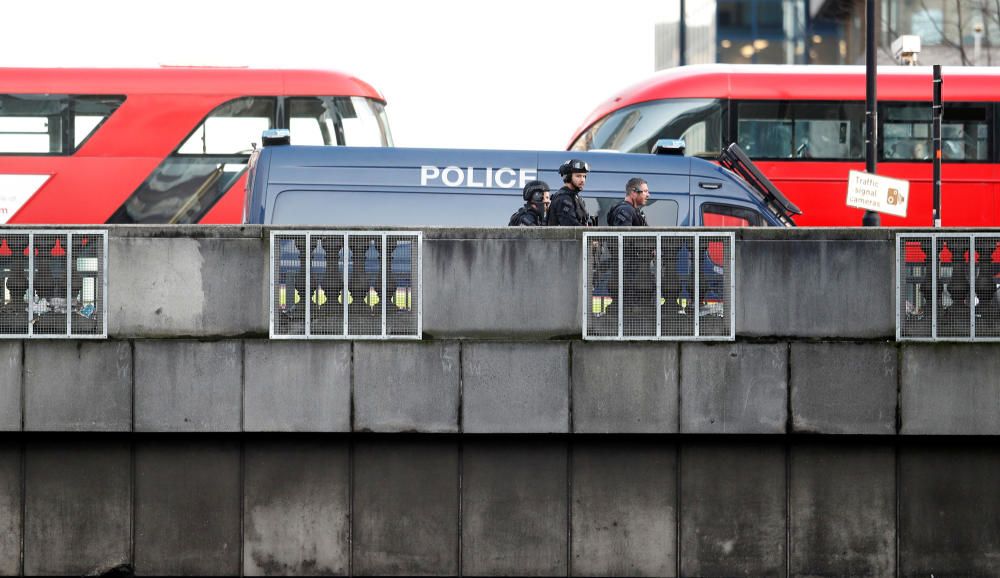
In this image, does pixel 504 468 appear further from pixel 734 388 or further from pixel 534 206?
pixel 534 206

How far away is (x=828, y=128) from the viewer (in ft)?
63.4

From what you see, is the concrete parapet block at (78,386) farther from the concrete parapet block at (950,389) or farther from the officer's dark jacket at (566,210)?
the concrete parapet block at (950,389)

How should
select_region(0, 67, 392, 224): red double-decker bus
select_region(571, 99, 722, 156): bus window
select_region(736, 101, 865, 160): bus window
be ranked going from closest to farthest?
select_region(0, 67, 392, 224): red double-decker bus → select_region(571, 99, 722, 156): bus window → select_region(736, 101, 865, 160): bus window

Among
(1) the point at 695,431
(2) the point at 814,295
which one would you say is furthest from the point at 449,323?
(2) the point at 814,295

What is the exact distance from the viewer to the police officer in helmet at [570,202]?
11695 millimetres

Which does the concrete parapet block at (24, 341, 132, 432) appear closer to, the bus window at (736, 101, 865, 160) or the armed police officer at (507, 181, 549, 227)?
the armed police officer at (507, 181, 549, 227)

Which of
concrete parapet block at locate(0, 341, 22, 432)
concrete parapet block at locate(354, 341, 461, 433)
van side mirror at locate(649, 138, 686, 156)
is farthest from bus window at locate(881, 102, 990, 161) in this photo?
concrete parapet block at locate(0, 341, 22, 432)

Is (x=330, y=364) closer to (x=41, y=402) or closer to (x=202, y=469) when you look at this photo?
(x=202, y=469)

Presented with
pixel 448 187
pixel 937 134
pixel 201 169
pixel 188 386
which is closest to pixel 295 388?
pixel 188 386

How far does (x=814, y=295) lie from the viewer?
34.6 ft

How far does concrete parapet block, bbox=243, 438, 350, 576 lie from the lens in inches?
419

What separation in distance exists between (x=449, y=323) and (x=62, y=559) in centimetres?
334

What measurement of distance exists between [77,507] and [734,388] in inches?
193

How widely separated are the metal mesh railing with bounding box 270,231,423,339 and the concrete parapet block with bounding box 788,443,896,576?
307 cm
